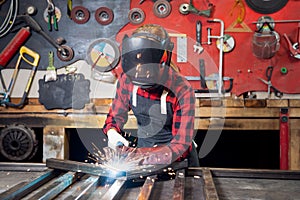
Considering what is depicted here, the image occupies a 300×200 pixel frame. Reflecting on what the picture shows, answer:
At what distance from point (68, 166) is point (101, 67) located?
2.02 meters

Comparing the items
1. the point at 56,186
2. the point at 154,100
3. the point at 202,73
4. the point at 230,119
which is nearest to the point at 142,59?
the point at 154,100

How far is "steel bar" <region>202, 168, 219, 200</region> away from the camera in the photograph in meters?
1.30

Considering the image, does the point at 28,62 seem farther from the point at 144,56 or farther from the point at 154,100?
the point at 144,56

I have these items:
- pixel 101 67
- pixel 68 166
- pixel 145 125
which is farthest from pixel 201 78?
pixel 68 166

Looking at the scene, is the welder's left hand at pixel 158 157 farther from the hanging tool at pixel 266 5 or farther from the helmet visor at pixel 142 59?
the hanging tool at pixel 266 5

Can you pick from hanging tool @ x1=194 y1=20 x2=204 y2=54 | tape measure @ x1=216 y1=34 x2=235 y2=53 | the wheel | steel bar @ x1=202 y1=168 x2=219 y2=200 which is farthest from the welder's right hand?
tape measure @ x1=216 y1=34 x2=235 y2=53

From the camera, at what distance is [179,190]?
1.41 metres

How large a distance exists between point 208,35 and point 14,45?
2.22 meters

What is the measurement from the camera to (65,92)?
3.58 metres

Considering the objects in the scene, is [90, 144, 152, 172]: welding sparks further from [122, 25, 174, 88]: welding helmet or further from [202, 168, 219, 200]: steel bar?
[122, 25, 174, 88]: welding helmet

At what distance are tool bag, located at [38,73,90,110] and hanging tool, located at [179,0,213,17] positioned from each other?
1.31 meters

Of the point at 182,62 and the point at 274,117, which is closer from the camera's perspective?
the point at 274,117

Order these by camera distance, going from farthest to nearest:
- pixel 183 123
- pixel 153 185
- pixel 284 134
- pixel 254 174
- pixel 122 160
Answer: pixel 284 134
pixel 183 123
pixel 122 160
pixel 254 174
pixel 153 185

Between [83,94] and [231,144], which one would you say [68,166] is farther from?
[231,144]
